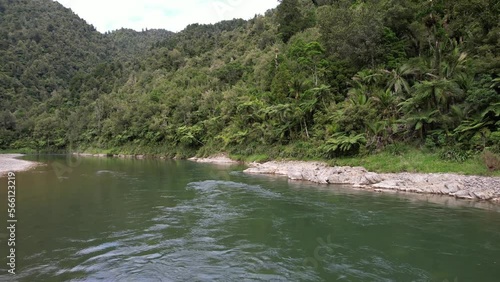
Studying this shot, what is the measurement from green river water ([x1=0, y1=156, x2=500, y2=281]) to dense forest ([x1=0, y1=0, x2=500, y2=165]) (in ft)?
30.2

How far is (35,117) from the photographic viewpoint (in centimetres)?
10075

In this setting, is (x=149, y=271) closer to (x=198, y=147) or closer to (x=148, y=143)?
(x=198, y=147)

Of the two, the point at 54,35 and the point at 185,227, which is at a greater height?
the point at 54,35

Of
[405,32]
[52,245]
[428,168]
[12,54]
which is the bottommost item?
[52,245]

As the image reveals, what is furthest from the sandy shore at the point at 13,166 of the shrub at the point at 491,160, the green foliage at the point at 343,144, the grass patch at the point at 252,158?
the shrub at the point at 491,160

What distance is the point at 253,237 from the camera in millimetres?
12477

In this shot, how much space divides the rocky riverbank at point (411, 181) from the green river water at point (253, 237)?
4.29 feet

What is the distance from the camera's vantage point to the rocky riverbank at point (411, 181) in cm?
1830

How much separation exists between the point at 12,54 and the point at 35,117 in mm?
42992

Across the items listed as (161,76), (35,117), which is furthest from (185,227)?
(35,117)

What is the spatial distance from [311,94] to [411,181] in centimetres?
1778

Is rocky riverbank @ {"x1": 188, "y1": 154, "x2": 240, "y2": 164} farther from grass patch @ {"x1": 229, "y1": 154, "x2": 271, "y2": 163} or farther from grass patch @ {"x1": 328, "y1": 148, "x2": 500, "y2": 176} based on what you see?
grass patch @ {"x1": 328, "y1": 148, "x2": 500, "y2": 176}

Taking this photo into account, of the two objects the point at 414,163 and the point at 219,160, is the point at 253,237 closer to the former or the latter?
the point at 414,163

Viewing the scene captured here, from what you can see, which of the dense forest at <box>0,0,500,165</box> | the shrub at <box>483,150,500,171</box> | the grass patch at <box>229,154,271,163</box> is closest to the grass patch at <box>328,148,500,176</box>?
the shrub at <box>483,150,500,171</box>
